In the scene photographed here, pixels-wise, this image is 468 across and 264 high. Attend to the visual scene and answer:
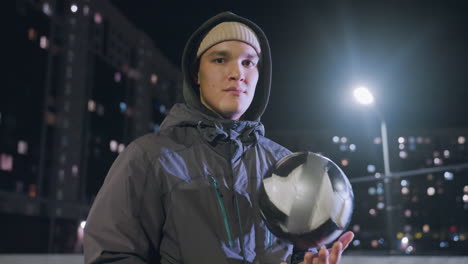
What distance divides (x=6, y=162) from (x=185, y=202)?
4128cm

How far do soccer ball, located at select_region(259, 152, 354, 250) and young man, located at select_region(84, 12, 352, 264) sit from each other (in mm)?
133

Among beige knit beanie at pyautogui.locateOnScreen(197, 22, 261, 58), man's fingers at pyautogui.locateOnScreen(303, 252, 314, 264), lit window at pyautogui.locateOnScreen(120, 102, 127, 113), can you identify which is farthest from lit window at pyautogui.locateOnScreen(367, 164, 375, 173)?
man's fingers at pyautogui.locateOnScreen(303, 252, 314, 264)

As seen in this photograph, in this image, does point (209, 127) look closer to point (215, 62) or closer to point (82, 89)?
point (215, 62)

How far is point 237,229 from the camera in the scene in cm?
264

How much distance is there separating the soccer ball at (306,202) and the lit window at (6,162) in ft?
135

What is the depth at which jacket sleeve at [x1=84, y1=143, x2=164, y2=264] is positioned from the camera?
8.13 ft

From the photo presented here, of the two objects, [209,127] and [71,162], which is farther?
[71,162]

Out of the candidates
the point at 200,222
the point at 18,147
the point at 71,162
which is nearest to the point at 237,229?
the point at 200,222

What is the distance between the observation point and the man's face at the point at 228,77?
3.13 meters

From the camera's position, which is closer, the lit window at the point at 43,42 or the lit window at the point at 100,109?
the lit window at the point at 43,42

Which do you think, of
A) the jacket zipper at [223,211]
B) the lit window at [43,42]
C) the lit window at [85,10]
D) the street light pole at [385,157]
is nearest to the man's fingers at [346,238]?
the jacket zipper at [223,211]

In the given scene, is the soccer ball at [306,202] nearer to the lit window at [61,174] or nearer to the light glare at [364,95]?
the light glare at [364,95]

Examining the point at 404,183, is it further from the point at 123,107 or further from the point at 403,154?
the point at 403,154

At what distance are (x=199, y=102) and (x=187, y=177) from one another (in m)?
0.71
